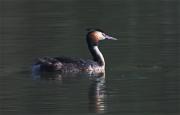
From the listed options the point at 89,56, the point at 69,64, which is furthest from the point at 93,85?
the point at 89,56

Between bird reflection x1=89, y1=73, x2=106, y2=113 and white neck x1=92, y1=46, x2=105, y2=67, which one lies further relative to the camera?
white neck x1=92, y1=46, x2=105, y2=67

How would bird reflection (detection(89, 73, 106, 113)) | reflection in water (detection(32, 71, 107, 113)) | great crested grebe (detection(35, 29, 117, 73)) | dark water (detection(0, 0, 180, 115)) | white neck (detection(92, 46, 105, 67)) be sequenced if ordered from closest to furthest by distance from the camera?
bird reflection (detection(89, 73, 106, 113)) → reflection in water (detection(32, 71, 107, 113)) → dark water (detection(0, 0, 180, 115)) → great crested grebe (detection(35, 29, 117, 73)) → white neck (detection(92, 46, 105, 67))

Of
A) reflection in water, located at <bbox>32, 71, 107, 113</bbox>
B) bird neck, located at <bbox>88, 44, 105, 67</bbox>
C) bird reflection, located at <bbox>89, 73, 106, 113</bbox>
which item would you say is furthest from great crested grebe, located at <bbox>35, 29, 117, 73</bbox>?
bird reflection, located at <bbox>89, 73, 106, 113</bbox>

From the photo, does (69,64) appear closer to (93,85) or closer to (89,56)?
(93,85)

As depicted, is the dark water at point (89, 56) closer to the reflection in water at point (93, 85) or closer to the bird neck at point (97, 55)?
the reflection in water at point (93, 85)

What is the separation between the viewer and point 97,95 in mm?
17891

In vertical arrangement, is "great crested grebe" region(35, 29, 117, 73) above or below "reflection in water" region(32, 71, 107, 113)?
above

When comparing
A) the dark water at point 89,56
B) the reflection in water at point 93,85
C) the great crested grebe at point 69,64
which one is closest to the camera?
the reflection in water at point 93,85

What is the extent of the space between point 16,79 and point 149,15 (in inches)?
538

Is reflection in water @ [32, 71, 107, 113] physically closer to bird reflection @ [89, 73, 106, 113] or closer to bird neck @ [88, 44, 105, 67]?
bird reflection @ [89, 73, 106, 113]

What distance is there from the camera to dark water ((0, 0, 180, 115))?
55.2 ft

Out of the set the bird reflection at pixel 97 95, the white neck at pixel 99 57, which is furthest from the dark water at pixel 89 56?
Answer: the white neck at pixel 99 57

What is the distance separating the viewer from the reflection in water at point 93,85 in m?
16.7

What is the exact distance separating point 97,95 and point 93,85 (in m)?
1.29
